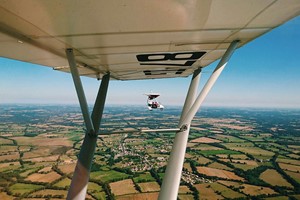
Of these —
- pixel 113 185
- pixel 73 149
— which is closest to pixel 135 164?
pixel 113 185

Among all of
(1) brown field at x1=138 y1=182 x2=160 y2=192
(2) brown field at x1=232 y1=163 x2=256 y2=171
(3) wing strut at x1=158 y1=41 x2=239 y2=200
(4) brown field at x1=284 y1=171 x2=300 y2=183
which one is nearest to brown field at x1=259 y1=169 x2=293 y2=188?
(4) brown field at x1=284 y1=171 x2=300 y2=183

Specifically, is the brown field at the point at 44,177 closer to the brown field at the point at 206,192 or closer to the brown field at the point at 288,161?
the brown field at the point at 206,192

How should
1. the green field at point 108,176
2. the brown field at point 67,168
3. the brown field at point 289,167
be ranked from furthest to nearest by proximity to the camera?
the brown field at point 289,167 → the brown field at point 67,168 → the green field at point 108,176

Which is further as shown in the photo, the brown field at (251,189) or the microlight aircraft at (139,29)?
the brown field at (251,189)

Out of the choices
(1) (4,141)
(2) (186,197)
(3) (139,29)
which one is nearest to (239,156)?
(2) (186,197)

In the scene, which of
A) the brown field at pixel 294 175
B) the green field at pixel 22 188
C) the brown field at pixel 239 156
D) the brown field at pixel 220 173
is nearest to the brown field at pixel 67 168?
the green field at pixel 22 188
